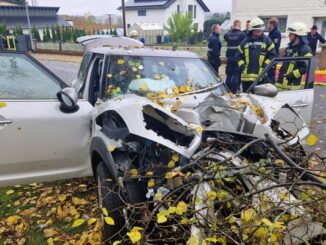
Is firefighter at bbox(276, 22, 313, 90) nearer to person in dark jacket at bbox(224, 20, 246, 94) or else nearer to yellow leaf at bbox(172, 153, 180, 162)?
person in dark jacket at bbox(224, 20, 246, 94)

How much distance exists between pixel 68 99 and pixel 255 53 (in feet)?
12.7

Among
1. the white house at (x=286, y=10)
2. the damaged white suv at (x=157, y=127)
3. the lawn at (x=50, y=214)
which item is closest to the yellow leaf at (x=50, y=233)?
the lawn at (x=50, y=214)

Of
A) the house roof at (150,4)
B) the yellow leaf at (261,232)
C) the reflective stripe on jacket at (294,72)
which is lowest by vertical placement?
the yellow leaf at (261,232)

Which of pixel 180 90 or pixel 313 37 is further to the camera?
pixel 313 37

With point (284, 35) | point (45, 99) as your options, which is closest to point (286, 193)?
point (45, 99)

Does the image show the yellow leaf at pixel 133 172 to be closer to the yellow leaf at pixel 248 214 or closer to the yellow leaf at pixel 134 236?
the yellow leaf at pixel 134 236

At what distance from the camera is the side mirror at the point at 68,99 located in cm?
311

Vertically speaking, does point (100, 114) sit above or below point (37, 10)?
below

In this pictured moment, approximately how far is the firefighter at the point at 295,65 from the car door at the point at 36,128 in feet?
9.85

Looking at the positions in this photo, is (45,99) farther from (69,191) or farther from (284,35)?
(284,35)

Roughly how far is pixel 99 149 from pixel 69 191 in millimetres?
1306

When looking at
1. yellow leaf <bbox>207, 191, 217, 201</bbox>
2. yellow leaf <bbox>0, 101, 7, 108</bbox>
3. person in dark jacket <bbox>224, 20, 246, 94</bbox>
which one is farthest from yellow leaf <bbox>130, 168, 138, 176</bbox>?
person in dark jacket <bbox>224, 20, 246, 94</bbox>

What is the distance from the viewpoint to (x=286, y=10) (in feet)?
78.9

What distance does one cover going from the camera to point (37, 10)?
146 ft
